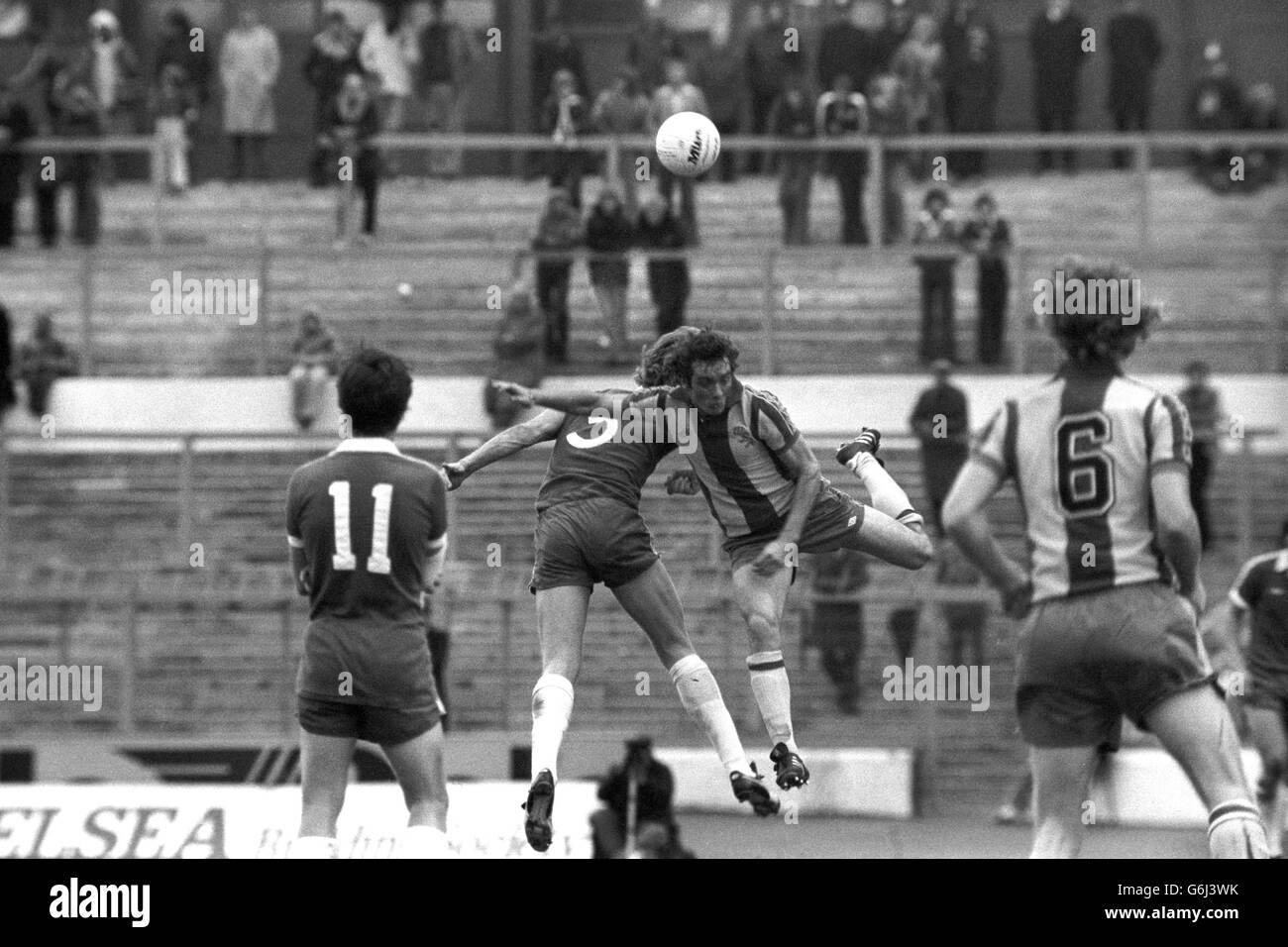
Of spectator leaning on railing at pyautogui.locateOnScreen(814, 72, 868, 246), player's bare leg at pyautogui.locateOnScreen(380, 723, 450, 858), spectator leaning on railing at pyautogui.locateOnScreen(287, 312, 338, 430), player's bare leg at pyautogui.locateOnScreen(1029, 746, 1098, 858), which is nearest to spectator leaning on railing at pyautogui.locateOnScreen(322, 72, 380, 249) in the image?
spectator leaning on railing at pyautogui.locateOnScreen(287, 312, 338, 430)

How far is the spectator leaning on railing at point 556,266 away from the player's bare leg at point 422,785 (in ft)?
39.1

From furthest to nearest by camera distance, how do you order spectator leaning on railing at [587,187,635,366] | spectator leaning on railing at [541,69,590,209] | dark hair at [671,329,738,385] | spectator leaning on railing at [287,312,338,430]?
spectator leaning on railing at [541,69,590,209] → spectator leaning on railing at [287,312,338,430] → spectator leaning on railing at [587,187,635,366] → dark hair at [671,329,738,385]

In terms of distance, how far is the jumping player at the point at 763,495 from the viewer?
1053 cm

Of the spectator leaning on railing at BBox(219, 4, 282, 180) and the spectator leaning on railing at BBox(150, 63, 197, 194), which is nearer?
the spectator leaning on railing at BBox(150, 63, 197, 194)

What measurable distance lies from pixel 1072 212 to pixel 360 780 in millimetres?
12123

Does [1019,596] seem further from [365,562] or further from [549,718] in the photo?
[549,718]

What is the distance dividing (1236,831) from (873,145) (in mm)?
16751

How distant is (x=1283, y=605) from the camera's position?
572 inches

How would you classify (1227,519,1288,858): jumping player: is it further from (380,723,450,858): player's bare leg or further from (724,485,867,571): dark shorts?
(380,723,450,858): player's bare leg

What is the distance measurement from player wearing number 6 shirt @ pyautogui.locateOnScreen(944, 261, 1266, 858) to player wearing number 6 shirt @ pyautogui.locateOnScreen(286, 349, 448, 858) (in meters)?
2.18

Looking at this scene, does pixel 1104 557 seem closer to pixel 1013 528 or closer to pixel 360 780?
pixel 360 780

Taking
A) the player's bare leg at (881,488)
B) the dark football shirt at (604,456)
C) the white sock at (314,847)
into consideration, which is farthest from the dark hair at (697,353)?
the white sock at (314,847)

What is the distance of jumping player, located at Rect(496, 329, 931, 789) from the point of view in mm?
10531

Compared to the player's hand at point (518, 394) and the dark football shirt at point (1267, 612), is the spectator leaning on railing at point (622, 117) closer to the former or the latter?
the dark football shirt at point (1267, 612)
